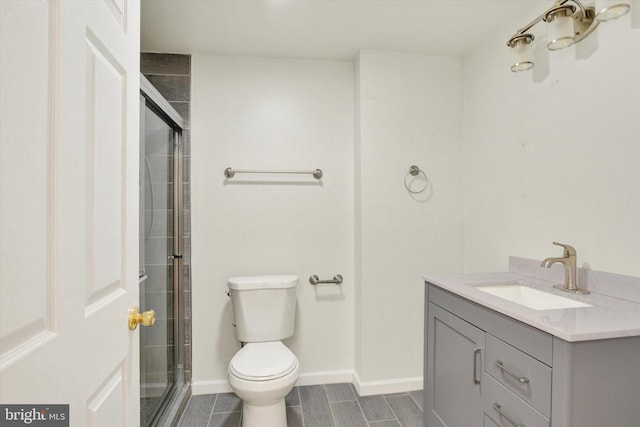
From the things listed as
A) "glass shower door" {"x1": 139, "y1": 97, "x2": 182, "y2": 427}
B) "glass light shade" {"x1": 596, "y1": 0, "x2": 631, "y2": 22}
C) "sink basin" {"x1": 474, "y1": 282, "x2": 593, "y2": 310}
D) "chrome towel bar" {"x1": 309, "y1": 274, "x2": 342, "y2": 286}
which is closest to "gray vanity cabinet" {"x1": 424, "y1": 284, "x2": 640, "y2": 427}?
"sink basin" {"x1": 474, "y1": 282, "x2": 593, "y2": 310}

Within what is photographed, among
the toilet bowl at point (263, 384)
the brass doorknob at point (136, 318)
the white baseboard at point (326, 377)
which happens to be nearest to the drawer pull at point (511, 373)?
the toilet bowl at point (263, 384)

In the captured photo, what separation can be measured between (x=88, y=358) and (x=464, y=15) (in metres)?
2.24

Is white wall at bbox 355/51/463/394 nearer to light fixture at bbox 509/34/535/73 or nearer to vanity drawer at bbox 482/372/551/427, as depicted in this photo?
light fixture at bbox 509/34/535/73

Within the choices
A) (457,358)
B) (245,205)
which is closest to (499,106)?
(457,358)

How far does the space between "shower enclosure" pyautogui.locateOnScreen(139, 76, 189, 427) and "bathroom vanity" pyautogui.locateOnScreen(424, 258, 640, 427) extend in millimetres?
1423

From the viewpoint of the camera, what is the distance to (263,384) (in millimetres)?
1668

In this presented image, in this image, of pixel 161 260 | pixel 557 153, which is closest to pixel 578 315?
pixel 557 153

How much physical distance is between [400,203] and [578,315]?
1.33m

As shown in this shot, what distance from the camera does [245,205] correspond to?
2.34 m

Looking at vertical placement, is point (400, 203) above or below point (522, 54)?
below

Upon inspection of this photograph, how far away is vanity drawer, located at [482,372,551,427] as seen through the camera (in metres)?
1.03

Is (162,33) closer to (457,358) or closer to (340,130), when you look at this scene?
(340,130)

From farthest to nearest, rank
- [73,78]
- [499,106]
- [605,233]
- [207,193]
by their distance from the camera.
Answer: [207,193] < [499,106] < [605,233] < [73,78]

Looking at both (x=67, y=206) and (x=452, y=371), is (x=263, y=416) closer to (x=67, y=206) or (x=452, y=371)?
(x=452, y=371)
